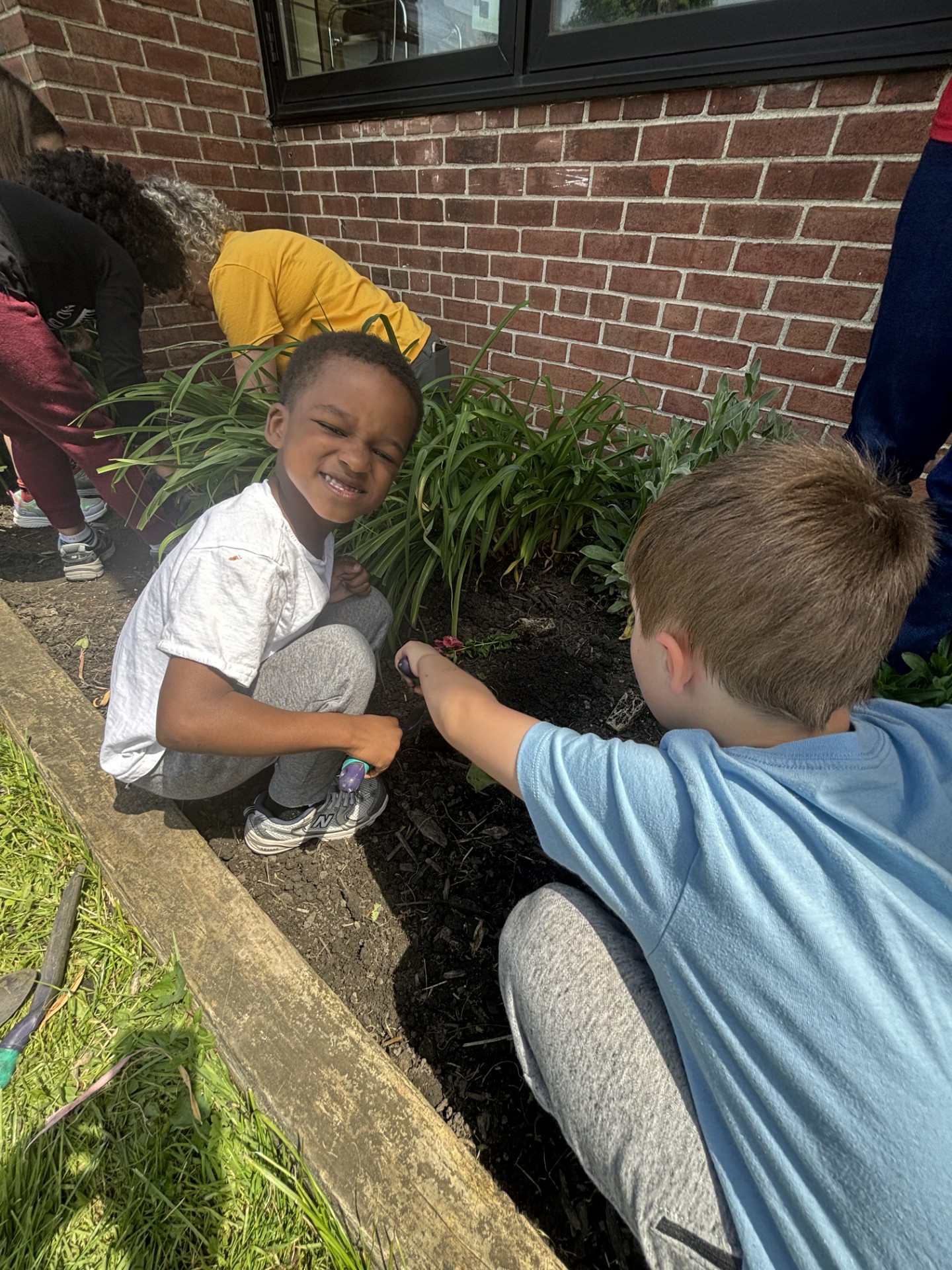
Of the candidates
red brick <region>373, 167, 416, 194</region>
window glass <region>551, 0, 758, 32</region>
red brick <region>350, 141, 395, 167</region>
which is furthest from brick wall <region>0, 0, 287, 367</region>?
window glass <region>551, 0, 758, 32</region>

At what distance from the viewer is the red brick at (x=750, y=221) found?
7.09 feet

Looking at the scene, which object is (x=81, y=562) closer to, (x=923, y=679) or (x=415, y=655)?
(x=415, y=655)

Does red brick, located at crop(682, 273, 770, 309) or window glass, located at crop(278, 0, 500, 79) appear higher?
window glass, located at crop(278, 0, 500, 79)

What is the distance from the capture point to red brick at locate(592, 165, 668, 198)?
237 cm

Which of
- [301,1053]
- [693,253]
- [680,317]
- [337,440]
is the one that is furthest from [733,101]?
[301,1053]

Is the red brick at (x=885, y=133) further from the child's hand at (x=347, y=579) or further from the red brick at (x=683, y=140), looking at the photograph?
the child's hand at (x=347, y=579)

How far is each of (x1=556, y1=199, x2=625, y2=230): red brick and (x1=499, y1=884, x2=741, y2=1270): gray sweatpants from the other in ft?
8.99

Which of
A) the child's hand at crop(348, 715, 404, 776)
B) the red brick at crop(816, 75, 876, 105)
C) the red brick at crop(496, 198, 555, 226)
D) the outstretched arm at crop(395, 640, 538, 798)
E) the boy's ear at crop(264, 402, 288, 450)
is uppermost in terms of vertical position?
the red brick at crop(816, 75, 876, 105)

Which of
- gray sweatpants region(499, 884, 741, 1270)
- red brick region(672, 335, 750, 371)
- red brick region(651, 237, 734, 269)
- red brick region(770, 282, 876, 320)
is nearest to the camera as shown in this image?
gray sweatpants region(499, 884, 741, 1270)

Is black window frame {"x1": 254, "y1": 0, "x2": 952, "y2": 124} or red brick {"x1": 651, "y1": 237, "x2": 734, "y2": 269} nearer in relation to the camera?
black window frame {"x1": 254, "y1": 0, "x2": 952, "y2": 124}

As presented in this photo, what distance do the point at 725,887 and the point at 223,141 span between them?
14.3ft

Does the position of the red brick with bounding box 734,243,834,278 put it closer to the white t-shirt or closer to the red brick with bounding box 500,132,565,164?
the red brick with bounding box 500,132,565,164

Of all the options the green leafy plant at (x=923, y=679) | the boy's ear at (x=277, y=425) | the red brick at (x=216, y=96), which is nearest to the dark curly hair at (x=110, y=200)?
the red brick at (x=216, y=96)

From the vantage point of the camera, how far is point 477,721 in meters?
0.98
